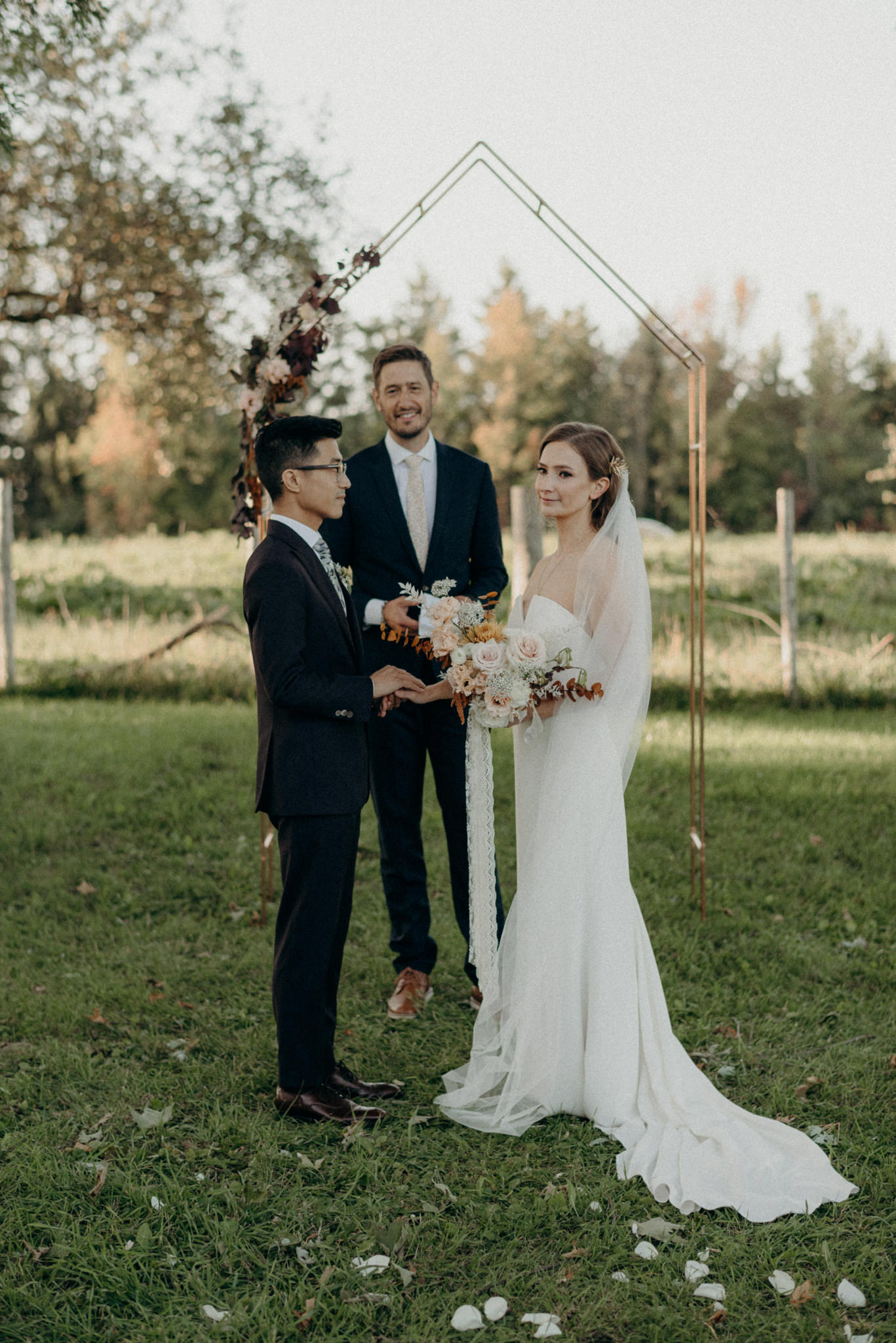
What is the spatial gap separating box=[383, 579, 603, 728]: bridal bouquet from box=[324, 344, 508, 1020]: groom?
85 centimetres

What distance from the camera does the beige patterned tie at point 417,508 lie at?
4789mm

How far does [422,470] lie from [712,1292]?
3315 millimetres

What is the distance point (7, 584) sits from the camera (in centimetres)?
1093

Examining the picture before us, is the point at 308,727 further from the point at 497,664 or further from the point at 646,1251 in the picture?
the point at 646,1251

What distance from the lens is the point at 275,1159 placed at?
11.9ft

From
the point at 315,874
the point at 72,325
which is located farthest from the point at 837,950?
the point at 72,325

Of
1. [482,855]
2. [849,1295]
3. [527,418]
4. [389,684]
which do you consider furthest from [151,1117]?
[527,418]

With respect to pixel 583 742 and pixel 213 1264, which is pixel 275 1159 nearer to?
pixel 213 1264

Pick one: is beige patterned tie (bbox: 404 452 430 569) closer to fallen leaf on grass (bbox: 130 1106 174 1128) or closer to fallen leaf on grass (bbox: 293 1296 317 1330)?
fallen leaf on grass (bbox: 130 1106 174 1128)

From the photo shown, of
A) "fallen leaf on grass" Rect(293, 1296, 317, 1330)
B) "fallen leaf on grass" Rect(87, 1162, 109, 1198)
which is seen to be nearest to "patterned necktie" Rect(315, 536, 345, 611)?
"fallen leaf on grass" Rect(87, 1162, 109, 1198)

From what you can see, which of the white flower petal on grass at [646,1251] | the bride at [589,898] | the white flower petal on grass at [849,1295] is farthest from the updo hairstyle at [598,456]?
the white flower petal on grass at [849,1295]

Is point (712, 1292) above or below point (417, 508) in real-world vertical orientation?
below

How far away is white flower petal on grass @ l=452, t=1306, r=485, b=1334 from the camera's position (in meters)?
2.79

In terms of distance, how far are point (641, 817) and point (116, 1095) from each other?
4.37 meters
